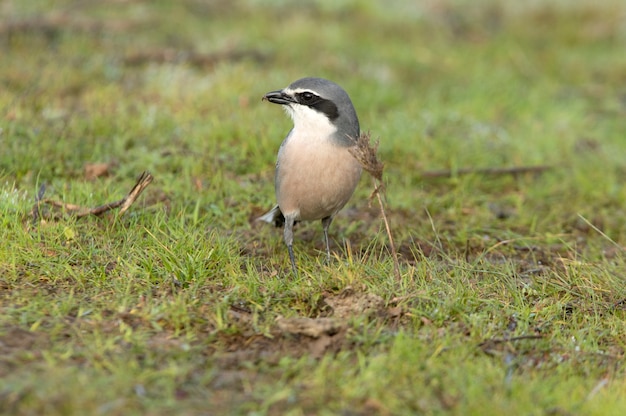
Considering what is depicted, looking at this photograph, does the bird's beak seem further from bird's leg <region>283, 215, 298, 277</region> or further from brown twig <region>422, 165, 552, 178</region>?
brown twig <region>422, 165, 552, 178</region>

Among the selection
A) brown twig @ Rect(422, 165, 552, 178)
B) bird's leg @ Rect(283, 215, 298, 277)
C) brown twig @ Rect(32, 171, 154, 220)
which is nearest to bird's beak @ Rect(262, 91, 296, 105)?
bird's leg @ Rect(283, 215, 298, 277)

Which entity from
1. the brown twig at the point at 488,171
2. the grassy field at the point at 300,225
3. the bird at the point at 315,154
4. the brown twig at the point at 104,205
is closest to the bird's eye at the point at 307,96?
the bird at the point at 315,154

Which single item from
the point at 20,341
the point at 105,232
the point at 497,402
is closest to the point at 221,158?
the point at 105,232

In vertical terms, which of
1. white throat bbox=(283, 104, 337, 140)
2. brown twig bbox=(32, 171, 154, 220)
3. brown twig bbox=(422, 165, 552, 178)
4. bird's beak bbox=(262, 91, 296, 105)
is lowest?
brown twig bbox=(422, 165, 552, 178)

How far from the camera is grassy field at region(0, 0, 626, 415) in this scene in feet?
13.1

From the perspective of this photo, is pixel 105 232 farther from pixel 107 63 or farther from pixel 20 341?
pixel 107 63

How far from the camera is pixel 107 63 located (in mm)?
9211

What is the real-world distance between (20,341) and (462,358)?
2341mm

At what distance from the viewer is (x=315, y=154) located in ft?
19.0

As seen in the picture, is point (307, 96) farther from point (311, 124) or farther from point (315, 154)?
point (315, 154)

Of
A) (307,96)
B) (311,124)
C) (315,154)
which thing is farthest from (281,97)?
(315,154)

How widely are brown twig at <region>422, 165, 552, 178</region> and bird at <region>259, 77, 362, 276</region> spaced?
1786 mm

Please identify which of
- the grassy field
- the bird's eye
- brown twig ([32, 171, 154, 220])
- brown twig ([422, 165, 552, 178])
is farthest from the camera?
brown twig ([422, 165, 552, 178])

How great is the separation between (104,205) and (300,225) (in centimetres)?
180
